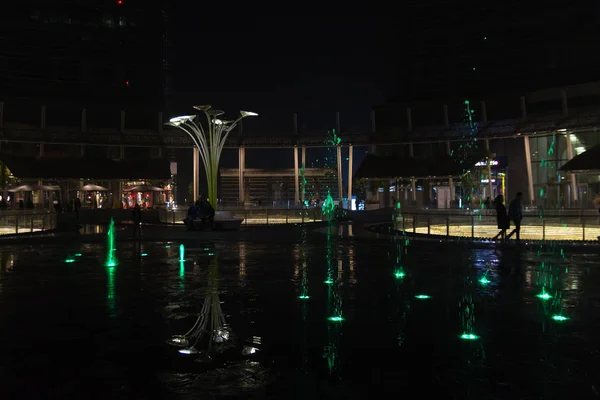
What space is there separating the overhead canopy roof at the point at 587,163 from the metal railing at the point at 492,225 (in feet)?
46.3

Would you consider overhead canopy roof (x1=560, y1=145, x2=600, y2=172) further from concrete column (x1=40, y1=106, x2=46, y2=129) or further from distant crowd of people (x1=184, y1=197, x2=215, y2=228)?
concrete column (x1=40, y1=106, x2=46, y2=129)

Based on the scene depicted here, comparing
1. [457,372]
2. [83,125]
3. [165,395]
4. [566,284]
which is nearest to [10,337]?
[165,395]

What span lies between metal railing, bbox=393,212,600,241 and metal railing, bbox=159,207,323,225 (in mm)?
10288

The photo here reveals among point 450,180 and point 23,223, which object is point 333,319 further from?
point 450,180

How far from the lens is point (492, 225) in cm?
2445

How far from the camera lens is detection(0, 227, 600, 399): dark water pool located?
442 cm

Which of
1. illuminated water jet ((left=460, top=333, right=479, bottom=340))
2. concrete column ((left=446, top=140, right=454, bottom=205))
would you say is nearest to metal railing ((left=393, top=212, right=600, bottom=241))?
illuminated water jet ((left=460, top=333, right=479, bottom=340))

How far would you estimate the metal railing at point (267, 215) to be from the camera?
32381 millimetres

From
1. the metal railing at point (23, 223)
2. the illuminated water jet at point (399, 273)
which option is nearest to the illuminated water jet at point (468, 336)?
the illuminated water jet at point (399, 273)

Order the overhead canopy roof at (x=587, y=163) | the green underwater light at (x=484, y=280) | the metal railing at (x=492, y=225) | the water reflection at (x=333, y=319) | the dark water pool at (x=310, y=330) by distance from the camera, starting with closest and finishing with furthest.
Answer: the dark water pool at (x=310, y=330) → the water reflection at (x=333, y=319) → the green underwater light at (x=484, y=280) → the metal railing at (x=492, y=225) → the overhead canopy roof at (x=587, y=163)

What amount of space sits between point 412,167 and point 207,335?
1764 inches

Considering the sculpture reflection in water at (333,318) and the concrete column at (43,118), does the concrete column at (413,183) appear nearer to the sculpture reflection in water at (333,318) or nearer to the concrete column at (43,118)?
the sculpture reflection in water at (333,318)

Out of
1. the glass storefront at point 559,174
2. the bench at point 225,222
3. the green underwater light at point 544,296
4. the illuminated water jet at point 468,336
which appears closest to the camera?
the illuminated water jet at point 468,336

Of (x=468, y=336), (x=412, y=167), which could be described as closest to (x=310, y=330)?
(x=468, y=336)
